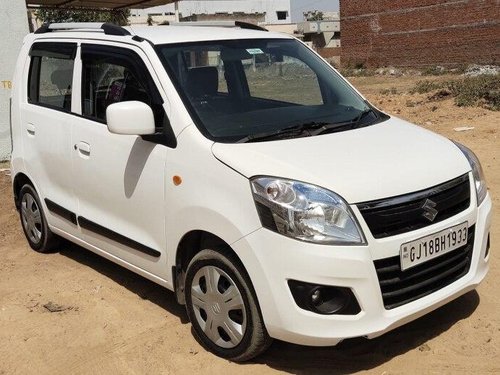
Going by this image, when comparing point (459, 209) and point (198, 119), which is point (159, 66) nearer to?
point (198, 119)

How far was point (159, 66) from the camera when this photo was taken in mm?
3750

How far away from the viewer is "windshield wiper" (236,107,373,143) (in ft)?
11.3

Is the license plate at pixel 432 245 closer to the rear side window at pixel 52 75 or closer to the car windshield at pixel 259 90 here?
the car windshield at pixel 259 90

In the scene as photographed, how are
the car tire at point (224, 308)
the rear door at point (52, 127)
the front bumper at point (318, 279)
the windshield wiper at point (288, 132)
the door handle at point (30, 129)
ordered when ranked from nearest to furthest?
the front bumper at point (318, 279), the car tire at point (224, 308), the windshield wiper at point (288, 132), the rear door at point (52, 127), the door handle at point (30, 129)

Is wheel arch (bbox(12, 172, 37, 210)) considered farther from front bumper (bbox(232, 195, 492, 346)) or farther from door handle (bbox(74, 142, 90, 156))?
front bumper (bbox(232, 195, 492, 346))

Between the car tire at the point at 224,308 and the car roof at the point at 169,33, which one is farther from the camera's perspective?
the car roof at the point at 169,33

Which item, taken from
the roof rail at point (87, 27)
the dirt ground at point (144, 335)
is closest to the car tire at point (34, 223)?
the dirt ground at point (144, 335)

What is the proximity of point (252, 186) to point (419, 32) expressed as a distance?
114 feet

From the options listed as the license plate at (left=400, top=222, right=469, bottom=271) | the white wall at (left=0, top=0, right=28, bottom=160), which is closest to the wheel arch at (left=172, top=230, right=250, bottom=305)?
the license plate at (left=400, top=222, right=469, bottom=271)

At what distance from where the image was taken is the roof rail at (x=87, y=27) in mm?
4152

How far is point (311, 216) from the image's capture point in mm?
2939

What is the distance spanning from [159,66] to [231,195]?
43.2 inches

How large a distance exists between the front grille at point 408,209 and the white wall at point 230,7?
56216 mm

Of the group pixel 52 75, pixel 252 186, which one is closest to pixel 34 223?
pixel 52 75
